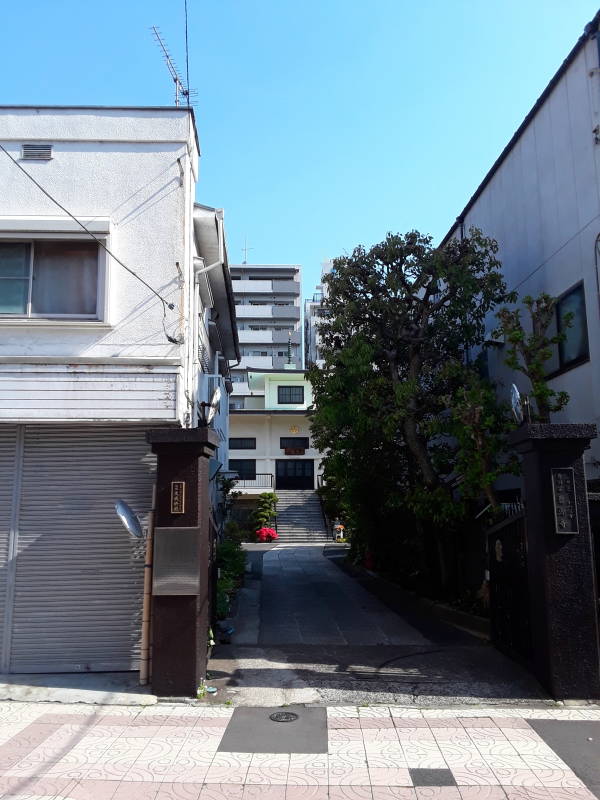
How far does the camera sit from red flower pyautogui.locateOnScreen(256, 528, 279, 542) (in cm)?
3341

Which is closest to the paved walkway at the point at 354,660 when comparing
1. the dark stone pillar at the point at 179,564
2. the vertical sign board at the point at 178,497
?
the dark stone pillar at the point at 179,564

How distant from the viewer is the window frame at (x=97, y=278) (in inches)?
339

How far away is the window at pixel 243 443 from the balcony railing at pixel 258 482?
2.13m

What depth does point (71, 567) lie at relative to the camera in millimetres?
8227

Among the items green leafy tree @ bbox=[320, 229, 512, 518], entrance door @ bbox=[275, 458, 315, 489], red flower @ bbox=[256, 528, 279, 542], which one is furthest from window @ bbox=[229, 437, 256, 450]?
green leafy tree @ bbox=[320, 229, 512, 518]

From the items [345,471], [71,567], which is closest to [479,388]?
[345,471]

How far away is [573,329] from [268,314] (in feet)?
182

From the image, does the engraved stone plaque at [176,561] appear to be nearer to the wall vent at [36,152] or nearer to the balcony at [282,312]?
the wall vent at [36,152]

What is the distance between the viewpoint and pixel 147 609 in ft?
25.0

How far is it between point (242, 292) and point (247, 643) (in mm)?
58657

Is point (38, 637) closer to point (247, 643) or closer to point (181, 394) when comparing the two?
point (247, 643)

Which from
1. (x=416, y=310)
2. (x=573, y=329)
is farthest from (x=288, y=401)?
(x=573, y=329)

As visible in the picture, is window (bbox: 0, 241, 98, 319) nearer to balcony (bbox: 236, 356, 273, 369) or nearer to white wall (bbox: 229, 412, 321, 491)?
white wall (bbox: 229, 412, 321, 491)

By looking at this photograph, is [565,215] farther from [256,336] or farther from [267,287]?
[267,287]
